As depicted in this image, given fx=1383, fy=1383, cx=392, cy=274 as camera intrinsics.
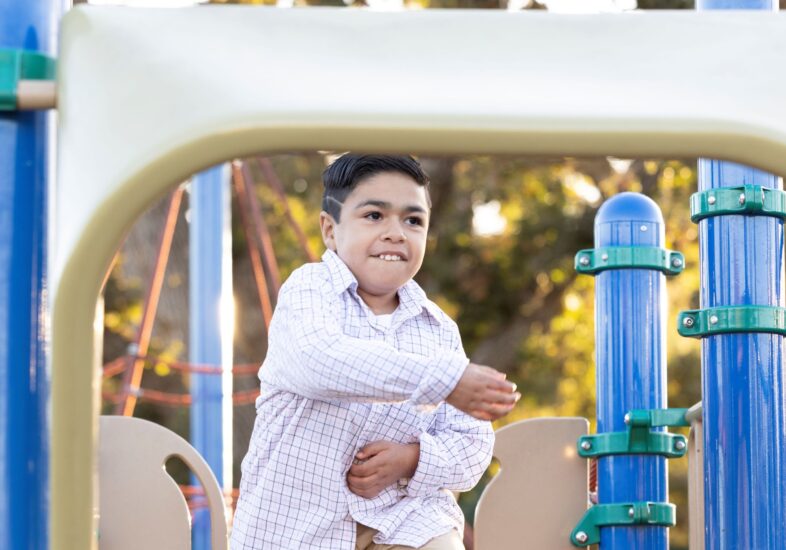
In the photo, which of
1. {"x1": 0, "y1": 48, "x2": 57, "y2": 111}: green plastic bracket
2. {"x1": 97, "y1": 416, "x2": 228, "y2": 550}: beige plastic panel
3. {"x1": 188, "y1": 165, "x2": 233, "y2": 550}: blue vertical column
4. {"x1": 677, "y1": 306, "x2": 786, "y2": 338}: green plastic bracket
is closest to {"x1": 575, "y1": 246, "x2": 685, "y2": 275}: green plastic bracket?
{"x1": 677, "y1": 306, "x2": 786, "y2": 338}: green plastic bracket

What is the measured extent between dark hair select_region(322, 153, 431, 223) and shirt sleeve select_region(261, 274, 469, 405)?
0.22 metres

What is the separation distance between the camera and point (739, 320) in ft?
9.93

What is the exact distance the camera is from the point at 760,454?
2955 mm

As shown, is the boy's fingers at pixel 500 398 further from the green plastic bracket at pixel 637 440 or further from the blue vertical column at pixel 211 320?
the blue vertical column at pixel 211 320

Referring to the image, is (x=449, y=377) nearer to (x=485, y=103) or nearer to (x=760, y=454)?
(x=485, y=103)

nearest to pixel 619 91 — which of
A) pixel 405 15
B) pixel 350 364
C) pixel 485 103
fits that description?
pixel 485 103

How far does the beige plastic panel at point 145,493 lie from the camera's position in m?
3.05

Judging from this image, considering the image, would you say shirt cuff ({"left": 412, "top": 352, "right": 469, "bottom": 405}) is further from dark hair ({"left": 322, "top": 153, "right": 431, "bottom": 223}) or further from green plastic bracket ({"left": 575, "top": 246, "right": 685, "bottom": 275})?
green plastic bracket ({"left": 575, "top": 246, "right": 685, "bottom": 275})

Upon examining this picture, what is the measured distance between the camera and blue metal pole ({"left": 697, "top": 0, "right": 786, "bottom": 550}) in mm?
2953

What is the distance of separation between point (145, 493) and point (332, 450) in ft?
1.80

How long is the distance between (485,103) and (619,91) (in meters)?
0.19

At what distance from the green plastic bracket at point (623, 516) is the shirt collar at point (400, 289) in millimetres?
702

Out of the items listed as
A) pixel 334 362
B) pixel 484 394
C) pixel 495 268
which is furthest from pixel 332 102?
pixel 495 268

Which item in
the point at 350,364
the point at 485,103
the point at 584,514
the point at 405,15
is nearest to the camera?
the point at 485,103
